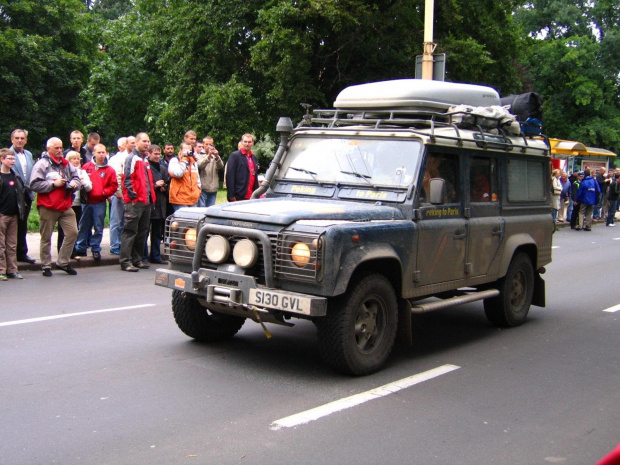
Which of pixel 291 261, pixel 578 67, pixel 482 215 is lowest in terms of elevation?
pixel 291 261

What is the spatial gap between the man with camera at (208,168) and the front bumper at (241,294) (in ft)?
24.2

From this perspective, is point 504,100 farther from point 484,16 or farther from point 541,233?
point 484,16

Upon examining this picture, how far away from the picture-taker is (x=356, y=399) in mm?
5523

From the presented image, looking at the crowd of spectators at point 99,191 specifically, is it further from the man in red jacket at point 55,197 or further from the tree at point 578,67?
the tree at point 578,67

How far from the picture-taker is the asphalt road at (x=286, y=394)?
4.54 metres

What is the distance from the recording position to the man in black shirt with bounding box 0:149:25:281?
34.7 ft

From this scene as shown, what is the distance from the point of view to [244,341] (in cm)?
725

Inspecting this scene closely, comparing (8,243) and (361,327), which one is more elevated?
(8,243)

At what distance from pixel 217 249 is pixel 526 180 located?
167 inches

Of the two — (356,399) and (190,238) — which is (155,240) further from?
(356,399)

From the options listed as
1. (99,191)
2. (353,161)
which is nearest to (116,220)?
(99,191)

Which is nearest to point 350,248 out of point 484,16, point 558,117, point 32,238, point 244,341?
point 244,341

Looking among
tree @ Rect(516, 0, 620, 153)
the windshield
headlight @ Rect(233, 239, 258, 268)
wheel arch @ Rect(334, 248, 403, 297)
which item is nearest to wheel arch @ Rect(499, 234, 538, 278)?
the windshield

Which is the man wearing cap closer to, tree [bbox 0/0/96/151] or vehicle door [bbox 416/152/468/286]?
vehicle door [bbox 416/152/468/286]
